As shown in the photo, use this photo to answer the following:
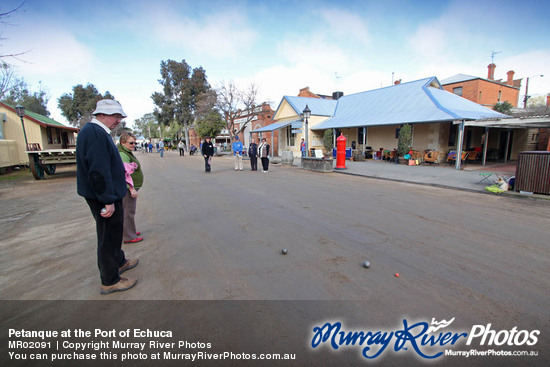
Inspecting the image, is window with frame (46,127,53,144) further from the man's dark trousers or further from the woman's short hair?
the man's dark trousers

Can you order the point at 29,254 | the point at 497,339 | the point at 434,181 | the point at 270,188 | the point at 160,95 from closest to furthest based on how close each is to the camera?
1. the point at 497,339
2. the point at 29,254
3. the point at 270,188
4. the point at 434,181
5. the point at 160,95

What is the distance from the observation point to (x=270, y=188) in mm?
9383

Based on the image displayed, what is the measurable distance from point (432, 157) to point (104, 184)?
18265 millimetres

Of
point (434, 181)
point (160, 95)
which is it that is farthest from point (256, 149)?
point (160, 95)

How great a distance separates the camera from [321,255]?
153 inches

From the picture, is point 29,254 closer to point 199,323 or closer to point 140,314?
point 140,314

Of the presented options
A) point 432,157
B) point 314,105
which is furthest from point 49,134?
point 432,157

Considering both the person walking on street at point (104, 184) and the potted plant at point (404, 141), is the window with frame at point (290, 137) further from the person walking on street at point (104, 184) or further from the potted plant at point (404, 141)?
the person walking on street at point (104, 184)

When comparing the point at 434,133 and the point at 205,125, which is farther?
the point at 205,125

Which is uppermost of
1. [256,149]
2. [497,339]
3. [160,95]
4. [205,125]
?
[160,95]

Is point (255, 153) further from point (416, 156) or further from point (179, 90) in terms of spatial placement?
point (179, 90)

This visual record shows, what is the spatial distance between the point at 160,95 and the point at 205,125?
52.6ft

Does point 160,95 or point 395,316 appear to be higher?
point 160,95

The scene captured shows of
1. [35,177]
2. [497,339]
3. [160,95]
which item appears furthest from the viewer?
[160,95]
